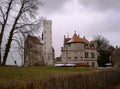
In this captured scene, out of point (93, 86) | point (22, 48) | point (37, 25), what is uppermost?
point (37, 25)

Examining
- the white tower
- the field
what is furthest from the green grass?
the white tower

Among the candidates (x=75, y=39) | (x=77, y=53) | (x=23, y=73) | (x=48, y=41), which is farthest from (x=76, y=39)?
(x=23, y=73)

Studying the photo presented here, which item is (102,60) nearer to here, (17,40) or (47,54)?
(47,54)

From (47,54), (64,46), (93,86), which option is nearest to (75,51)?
(64,46)

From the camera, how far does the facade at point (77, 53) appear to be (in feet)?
347

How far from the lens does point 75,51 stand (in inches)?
4200

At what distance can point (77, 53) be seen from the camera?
4181 inches

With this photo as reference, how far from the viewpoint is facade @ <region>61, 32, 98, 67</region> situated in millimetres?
105812

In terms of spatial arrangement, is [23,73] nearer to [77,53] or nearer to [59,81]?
[59,81]

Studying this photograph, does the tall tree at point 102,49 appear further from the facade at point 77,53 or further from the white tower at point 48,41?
the white tower at point 48,41

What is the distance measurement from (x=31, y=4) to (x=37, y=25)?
3.89 meters

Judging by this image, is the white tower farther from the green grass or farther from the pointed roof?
the green grass

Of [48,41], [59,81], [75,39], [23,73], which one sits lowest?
[59,81]

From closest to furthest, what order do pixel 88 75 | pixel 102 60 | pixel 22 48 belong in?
pixel 88 75
pixel 22 48
pixel 102 60
